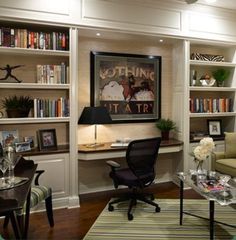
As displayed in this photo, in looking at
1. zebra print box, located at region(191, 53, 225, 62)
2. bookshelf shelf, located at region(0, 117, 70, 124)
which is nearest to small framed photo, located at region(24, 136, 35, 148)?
bookshelf shelf, located at region(0, 117, 70, 124)

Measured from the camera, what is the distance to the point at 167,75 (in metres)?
4.41

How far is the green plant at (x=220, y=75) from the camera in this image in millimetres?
4492

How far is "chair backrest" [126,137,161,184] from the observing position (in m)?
3.00

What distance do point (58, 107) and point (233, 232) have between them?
255 cm

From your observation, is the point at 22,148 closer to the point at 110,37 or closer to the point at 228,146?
the point at 110,37

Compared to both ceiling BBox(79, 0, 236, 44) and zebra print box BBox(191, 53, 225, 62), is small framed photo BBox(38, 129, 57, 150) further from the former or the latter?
zebra print box BBox(191, 53, 225, 62)

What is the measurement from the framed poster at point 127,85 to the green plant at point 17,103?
95 cm

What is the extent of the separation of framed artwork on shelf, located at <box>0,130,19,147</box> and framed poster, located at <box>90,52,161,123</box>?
119cm

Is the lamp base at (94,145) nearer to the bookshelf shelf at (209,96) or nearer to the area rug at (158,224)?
the area rug at (158,224)

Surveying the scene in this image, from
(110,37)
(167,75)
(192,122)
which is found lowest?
(192,122)

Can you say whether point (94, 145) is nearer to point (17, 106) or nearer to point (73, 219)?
point (73, 219)

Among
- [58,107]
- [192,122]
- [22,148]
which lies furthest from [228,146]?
[22,148]

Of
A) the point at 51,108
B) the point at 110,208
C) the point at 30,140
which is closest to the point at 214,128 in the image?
the point at 110,208

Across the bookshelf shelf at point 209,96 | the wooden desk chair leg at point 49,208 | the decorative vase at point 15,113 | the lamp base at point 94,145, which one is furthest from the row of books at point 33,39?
the bookshelf shelf at point 209,96
